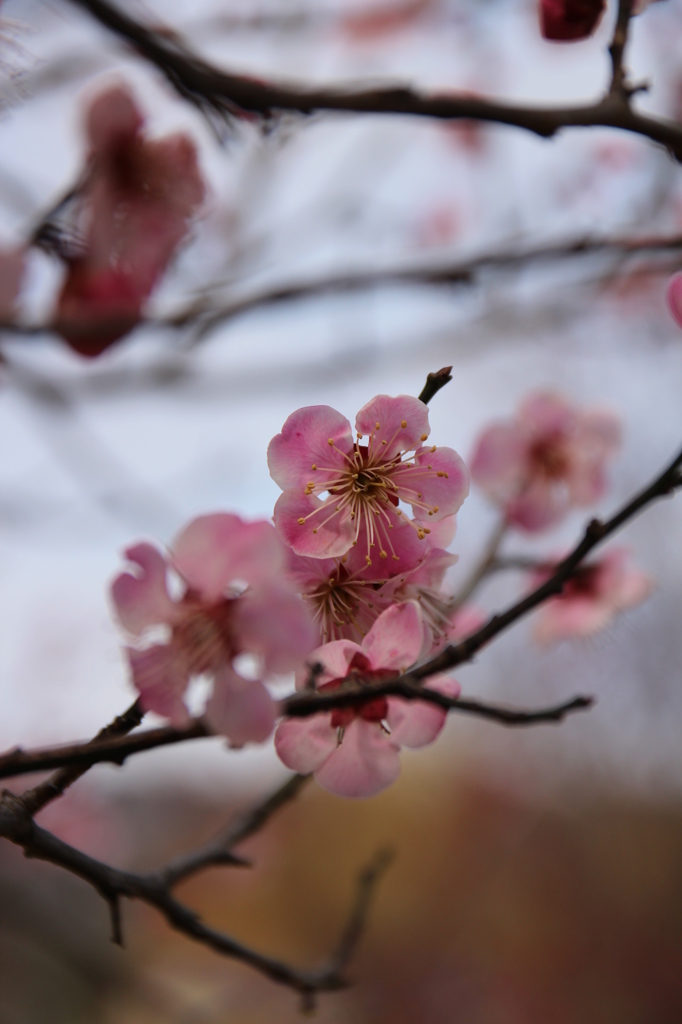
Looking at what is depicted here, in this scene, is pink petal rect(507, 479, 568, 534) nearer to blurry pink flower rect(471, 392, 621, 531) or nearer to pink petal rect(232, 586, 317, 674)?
blurry pink flower rect(471, 392, 621, 531)

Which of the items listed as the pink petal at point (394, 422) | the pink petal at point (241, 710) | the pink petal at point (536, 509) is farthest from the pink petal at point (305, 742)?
the pink petal at point (536, 509)

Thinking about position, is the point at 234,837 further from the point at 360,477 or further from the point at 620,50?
the point at 620,50

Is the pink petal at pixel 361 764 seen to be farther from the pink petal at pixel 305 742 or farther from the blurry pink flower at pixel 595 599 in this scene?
the blurry pink flower at pixel 595 599

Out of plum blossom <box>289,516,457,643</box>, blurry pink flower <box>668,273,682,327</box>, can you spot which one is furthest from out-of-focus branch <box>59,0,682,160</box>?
plum blossom <box>289,516,457,643</box>

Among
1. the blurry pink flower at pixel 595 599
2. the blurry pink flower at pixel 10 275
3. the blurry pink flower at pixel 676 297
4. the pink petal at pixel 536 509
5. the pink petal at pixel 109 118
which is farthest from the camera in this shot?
the blurry pink flower at pixel 595 599

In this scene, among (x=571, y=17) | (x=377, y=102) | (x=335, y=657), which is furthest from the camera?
(x=571, y=17)

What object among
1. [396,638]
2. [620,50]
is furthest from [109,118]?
[396,638]
